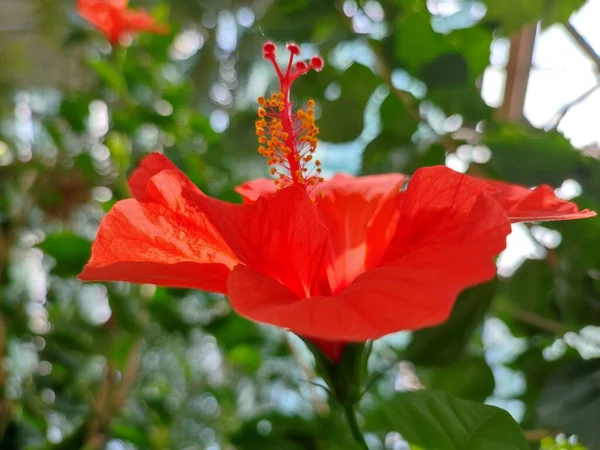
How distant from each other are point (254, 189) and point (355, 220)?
0.09 m

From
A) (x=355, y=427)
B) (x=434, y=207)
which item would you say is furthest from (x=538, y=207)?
(x=355, y=427)

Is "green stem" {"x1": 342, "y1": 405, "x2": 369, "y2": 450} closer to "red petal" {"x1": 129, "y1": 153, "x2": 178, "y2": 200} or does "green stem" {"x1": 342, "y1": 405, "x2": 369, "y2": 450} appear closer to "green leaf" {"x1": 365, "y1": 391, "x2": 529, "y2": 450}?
"green leaf" {"x1": 365, "y1": 391, "x2": 529, "y2": 450}

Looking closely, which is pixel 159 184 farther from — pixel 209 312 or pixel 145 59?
pixel 145 59

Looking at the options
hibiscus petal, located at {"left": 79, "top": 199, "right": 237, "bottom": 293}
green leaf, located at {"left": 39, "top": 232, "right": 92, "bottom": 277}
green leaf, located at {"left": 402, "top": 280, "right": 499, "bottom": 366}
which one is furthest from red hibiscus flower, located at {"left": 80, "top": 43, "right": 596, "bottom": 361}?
green leaf, located at {"left": 39, "top": 232, "right": 92, "bottom": 277}

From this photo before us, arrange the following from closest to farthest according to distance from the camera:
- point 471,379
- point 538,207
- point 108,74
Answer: point 538,207, point 471,379, point 108,74

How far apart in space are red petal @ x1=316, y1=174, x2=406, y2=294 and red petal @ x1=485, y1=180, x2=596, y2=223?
8 cm

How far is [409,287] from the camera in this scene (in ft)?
0.89

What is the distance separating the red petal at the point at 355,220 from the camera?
0.41 meters

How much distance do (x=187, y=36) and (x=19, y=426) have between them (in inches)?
67.7

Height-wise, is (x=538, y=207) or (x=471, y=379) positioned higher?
(x=538, y=207)

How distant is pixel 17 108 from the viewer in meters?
2.09

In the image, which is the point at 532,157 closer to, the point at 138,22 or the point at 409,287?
the point at 409,287

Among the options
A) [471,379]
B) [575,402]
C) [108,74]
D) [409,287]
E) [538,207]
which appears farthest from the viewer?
[108,74]

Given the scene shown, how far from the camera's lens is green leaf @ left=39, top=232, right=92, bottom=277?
2.46ft
